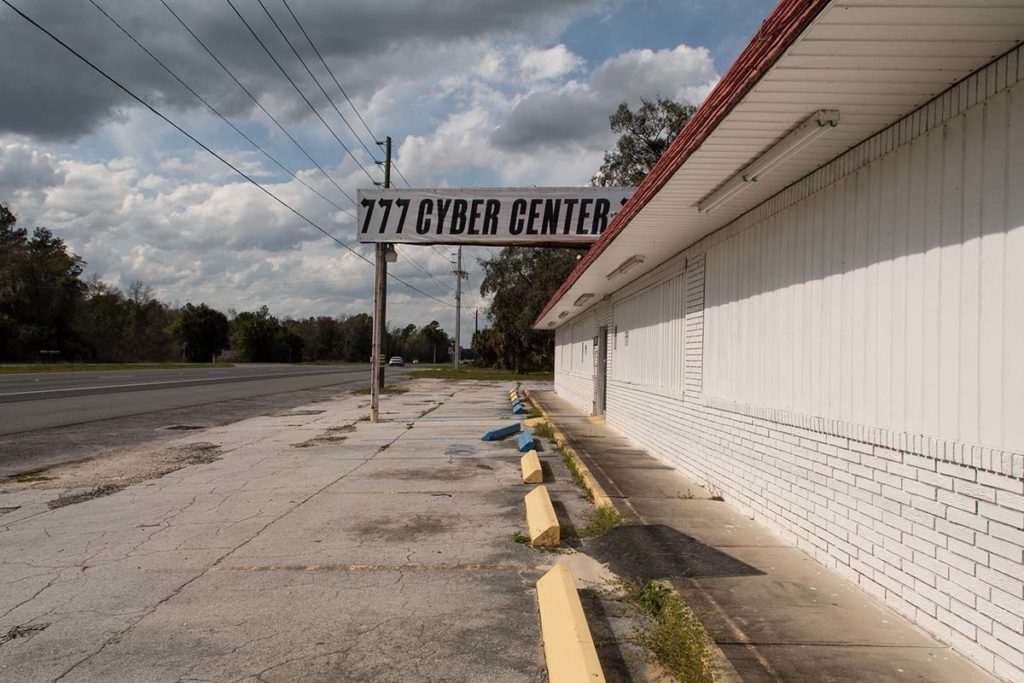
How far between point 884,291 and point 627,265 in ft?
23.7

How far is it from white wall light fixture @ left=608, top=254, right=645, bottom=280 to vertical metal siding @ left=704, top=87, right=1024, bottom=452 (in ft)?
13.8

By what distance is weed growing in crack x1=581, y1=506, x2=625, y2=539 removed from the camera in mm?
6918

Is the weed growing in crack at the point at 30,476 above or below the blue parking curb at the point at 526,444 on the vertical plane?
below

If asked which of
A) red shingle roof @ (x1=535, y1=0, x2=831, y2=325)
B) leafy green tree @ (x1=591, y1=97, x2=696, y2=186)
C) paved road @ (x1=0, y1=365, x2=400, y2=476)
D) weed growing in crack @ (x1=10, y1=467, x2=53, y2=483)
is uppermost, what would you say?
leafy green tree @ (x1=591, y1=97, x2=696, y2=186)

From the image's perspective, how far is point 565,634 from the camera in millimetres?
4055

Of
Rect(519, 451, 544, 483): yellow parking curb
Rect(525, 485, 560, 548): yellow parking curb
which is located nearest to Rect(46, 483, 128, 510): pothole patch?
Rect(519, 451, 544, 483): yellow parking curb

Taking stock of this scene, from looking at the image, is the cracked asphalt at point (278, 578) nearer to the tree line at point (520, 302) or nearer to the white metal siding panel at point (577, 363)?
the white metal siding panel at point (577, 363)

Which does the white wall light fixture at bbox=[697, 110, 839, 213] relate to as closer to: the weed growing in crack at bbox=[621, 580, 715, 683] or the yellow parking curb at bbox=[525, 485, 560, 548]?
the weed growing in crack at bbox=[621, 580, 715, 683]

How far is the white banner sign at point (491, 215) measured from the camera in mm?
18516

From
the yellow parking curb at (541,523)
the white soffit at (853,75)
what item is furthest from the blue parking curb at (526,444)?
the white soffit at (853,75)

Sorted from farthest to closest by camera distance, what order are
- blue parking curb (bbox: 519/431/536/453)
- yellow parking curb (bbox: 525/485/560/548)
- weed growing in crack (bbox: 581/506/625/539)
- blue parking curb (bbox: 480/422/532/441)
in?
blue parking curb (bbox: 480/422/532/441) < blue parking curb (bbox: 519/431/536/453) < weed growing in crack (bbox: 581/506/625/539) < yellow parking curb (bbox: 525/485/560/548)

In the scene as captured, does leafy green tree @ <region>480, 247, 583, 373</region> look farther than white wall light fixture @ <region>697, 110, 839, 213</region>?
Yes

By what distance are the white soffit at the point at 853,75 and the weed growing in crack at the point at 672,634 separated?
317 cm

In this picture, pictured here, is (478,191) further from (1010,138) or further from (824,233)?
(1010,138)
